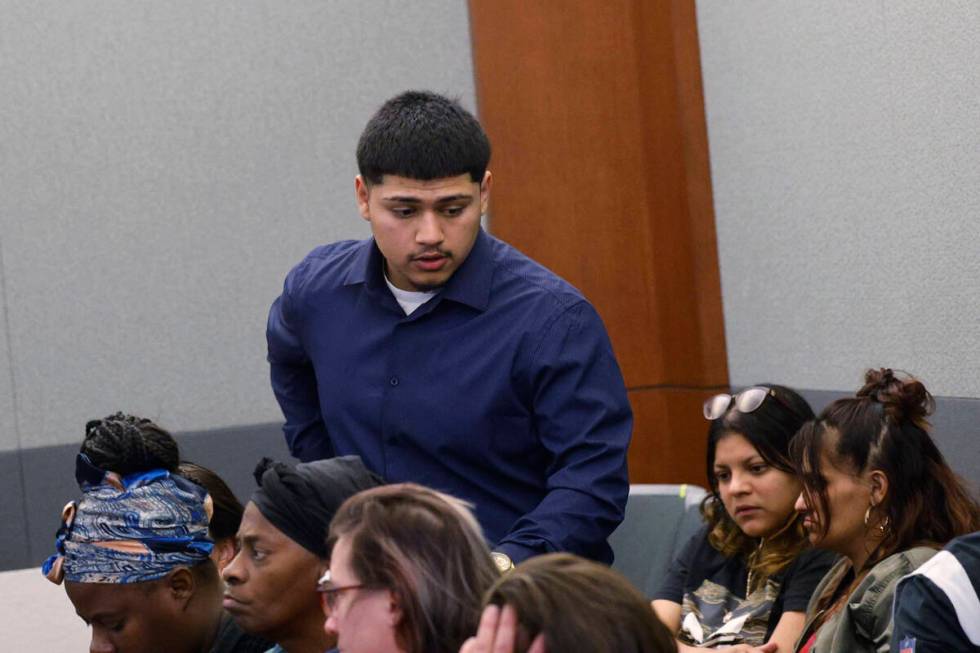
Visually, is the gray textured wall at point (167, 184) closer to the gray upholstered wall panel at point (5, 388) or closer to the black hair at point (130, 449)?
the gray upholstered wall panel at point (5, 388)

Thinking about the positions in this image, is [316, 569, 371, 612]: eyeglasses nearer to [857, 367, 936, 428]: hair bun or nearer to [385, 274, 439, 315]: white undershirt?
[385, 274, 439, 315]: white undershirt

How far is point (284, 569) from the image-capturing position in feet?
6.64

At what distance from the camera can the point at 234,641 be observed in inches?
91.8

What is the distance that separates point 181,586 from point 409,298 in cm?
61

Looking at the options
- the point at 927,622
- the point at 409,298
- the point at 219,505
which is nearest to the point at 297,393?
the point at 219,505

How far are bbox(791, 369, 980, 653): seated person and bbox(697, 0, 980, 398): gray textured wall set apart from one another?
788 millimetres

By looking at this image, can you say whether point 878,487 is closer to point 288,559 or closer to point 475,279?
point 475,279

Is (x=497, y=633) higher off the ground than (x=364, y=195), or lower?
lower

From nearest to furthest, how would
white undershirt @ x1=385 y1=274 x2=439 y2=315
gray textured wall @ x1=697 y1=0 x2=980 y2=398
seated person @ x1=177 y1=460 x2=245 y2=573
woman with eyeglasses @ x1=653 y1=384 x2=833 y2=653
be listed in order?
white undershirt @ x1=385 y1=274 x2=439 y2=315, seated person @ x1=177 y1=460 x2=245 y2=573, woman with eyeglasses @ x1=653 y1=384 x2=833 y2=653, gray textured wall @ x1=697 y1=0 x2=980 y2=398

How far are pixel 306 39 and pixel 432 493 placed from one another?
3.53 m

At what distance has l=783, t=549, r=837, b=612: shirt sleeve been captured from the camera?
279 centimetres

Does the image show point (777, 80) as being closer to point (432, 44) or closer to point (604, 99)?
point (604, 99)

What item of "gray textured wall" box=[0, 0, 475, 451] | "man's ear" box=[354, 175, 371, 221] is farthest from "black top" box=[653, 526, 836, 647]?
"gray textured wall" box=[0, 0, 475, 451]

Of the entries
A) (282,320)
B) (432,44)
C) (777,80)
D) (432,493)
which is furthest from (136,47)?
(432,493)
